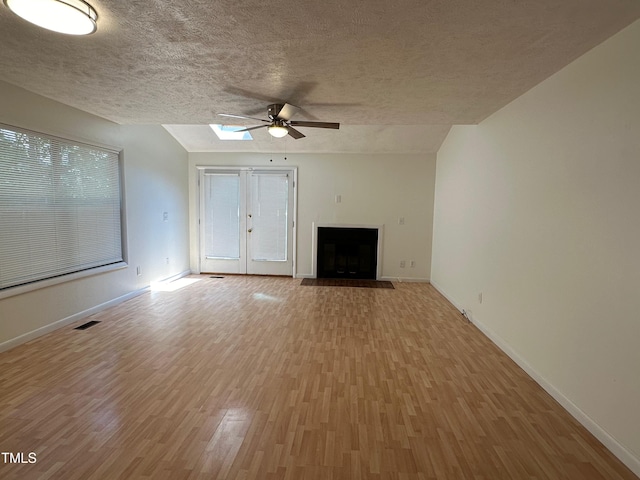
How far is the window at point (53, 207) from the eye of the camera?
284cm

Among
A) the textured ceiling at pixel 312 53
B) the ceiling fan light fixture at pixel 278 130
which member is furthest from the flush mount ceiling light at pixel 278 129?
the textured ceiling at pixel 312 53

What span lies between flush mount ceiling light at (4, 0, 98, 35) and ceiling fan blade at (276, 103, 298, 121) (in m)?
1.47

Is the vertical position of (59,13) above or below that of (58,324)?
above

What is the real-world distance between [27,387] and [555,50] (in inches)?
175

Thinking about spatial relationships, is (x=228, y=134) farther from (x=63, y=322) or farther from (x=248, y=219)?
(x=63, y=322)

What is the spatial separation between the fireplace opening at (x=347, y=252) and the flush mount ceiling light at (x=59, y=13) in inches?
183

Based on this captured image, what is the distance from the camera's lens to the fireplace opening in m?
5.99

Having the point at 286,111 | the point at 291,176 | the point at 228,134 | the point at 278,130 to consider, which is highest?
the point at 228,134

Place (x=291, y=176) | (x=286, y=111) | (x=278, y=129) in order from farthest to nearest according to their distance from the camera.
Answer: (x=291, y=176) → (x=278, y=129) → (x=286, y=111)

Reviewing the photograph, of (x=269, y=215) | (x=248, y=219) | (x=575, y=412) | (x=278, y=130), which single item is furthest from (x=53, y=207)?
(x=575, y=412)

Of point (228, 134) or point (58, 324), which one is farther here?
point (228, 134)

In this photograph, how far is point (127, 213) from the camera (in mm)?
4344

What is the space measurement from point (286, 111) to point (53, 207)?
2.71m

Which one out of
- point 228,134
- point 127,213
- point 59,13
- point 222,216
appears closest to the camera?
point 59,13
